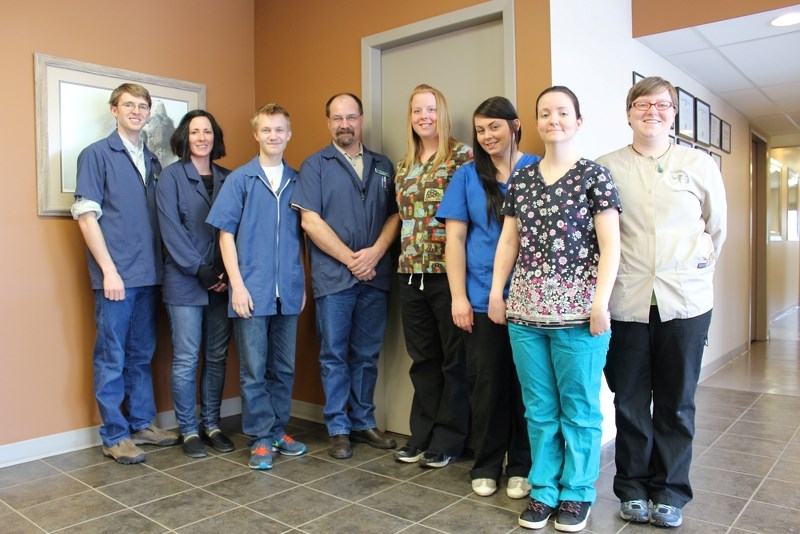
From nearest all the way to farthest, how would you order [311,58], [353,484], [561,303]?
[561,303] < [353,484] < [311,58]

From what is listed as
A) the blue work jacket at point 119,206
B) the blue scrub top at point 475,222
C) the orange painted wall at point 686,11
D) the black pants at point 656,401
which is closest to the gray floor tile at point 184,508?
the blue work jacket at point 119,206

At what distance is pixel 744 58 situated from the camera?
401 centimetres

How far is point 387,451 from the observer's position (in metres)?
3.06

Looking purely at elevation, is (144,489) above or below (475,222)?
below

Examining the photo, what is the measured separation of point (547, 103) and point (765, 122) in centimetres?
502

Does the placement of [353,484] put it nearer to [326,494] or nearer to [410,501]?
[326,494]

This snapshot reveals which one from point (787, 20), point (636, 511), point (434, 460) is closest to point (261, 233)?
point (434, 460)

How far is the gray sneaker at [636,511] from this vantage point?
2.20 metres

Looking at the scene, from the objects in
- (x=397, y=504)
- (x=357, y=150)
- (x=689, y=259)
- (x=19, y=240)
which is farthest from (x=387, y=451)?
(x=19, y=240)

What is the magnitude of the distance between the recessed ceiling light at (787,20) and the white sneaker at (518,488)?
2.64 meters

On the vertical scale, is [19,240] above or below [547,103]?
below

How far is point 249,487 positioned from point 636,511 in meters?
1.48

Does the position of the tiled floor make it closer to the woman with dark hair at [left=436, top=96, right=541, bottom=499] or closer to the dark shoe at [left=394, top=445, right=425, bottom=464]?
the dark shoe at [left=394, top=445, right=425, bottom=464]

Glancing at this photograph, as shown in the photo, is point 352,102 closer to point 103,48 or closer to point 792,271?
point 103,48
